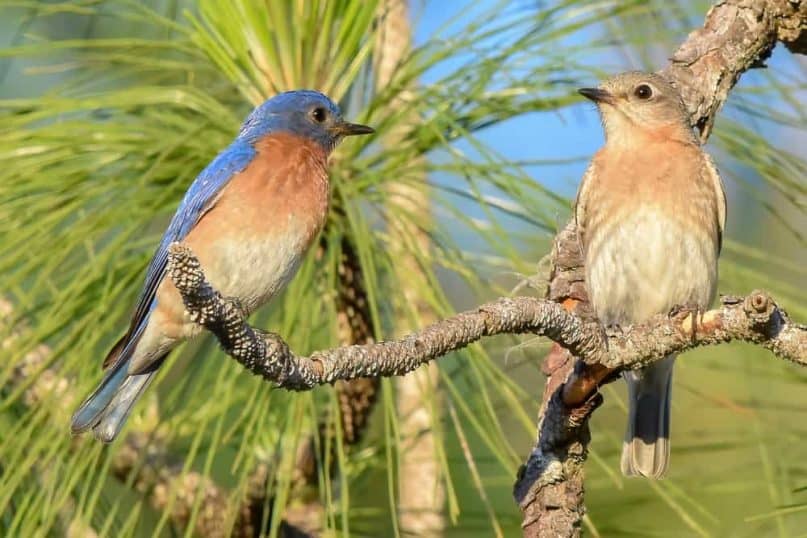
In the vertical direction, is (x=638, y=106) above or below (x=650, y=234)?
above

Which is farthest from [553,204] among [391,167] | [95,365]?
[95,365]

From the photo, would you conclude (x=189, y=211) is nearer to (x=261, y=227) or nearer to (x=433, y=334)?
(x=261, y=227)

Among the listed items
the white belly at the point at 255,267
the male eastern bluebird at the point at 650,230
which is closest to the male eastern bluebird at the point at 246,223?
the white belly at the point at 255,267

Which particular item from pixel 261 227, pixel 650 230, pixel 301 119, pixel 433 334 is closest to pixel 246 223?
pixel 261 227

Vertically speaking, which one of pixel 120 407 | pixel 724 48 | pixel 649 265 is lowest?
pixel 120 407

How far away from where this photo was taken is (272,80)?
3.06 metres

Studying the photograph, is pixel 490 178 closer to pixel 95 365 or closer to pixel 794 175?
pixel 794 175

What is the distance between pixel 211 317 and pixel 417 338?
36cm

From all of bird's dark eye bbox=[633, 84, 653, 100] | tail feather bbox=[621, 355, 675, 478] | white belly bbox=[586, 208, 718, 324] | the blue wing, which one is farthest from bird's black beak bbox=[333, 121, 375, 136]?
tail feather bbox=[621, 355, 675, 478]

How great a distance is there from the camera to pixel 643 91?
3.24 metres

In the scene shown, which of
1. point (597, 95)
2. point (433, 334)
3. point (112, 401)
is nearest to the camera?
point (433, 334)

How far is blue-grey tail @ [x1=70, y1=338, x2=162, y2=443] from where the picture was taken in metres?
2.55

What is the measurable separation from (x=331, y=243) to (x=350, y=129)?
322mm

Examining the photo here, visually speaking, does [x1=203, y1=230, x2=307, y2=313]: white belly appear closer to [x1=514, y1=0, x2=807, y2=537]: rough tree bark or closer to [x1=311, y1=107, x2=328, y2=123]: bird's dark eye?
[x1=311, y1=107, x2=328, y2=123]: bird's dark eye
